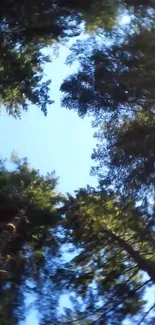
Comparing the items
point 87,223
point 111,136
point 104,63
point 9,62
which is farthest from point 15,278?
point 9,62

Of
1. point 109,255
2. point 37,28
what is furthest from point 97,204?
point 37,28

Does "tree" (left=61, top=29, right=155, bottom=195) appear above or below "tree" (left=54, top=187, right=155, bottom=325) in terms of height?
above

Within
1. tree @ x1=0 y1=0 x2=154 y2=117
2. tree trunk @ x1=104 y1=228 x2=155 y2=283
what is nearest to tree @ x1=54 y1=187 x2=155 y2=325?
tree trunk @ x1=104 y1=228 x2=155 y2=283

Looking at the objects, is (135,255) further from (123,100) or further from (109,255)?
(123,100)

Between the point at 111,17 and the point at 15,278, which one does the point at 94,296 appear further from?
the point at 111,17

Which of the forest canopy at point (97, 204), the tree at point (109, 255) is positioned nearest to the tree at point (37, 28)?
the forest canopy at point (97, 204)

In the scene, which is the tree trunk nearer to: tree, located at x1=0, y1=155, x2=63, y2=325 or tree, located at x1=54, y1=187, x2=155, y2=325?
tree, located at x1=54, y1=187, x2=155, y2=325

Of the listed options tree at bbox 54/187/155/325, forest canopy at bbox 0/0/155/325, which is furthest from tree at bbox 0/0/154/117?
tree at bbox 54/187/155/325

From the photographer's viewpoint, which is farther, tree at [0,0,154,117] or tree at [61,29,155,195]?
tree at [0,0,154,117]

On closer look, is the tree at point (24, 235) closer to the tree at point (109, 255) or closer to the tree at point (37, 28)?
the tree at point (109, 255)

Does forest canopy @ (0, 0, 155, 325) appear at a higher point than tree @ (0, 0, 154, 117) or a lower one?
lower

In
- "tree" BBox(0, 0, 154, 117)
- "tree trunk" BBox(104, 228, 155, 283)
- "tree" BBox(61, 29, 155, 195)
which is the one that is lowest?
"tree trunk" BBox(104, 228, 155, 283)

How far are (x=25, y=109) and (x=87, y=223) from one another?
15.8 feet

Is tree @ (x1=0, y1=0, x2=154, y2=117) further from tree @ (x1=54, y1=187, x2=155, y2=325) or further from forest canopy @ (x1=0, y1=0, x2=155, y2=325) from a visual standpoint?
tree @ (x1=54, y1=187, x2=155, y2=325)
